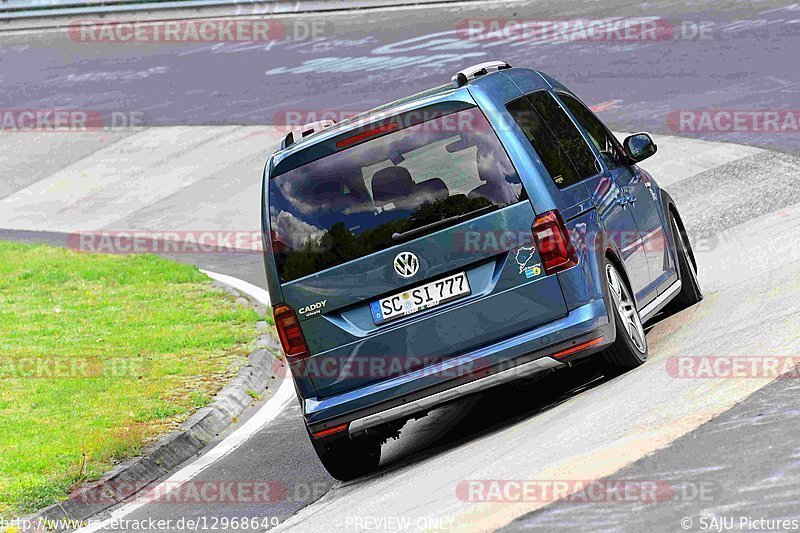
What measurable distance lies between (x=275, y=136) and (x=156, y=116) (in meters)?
4.45

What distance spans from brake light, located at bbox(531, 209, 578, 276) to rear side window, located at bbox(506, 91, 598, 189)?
345 mm

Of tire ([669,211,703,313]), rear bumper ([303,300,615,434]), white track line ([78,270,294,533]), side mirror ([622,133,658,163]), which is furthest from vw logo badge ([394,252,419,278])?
tire ([669,211,703,313])

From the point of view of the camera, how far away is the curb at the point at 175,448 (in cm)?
845

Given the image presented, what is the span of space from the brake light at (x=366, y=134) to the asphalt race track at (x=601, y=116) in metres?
1.77

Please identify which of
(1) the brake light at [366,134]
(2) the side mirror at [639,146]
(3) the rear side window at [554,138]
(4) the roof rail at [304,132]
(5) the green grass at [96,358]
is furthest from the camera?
(2) the side mirror at [639,146]

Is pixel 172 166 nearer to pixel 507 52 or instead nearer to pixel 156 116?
pixel 156 116

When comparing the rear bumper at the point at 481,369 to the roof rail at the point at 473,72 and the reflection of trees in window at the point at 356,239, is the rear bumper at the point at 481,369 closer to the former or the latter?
the reflection of trees in window at the point at 356,239

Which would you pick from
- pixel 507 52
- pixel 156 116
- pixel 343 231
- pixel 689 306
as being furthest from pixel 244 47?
pixel 343 231

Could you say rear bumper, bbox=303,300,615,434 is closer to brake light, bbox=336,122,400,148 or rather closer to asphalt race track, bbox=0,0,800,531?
asphalt race track, bbox=0,0,800,531

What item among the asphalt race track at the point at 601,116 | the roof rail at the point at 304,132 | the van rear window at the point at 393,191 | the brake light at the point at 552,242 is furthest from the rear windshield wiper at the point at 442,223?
the asphalt race track at the point at 601,116

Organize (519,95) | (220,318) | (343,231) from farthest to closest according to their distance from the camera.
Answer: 1. (220,318)
2. (519,95)
3. (343,231)

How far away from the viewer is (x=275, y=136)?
22.6 m

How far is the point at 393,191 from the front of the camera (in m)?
7.75

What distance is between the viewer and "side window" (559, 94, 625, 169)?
30.5 feet
